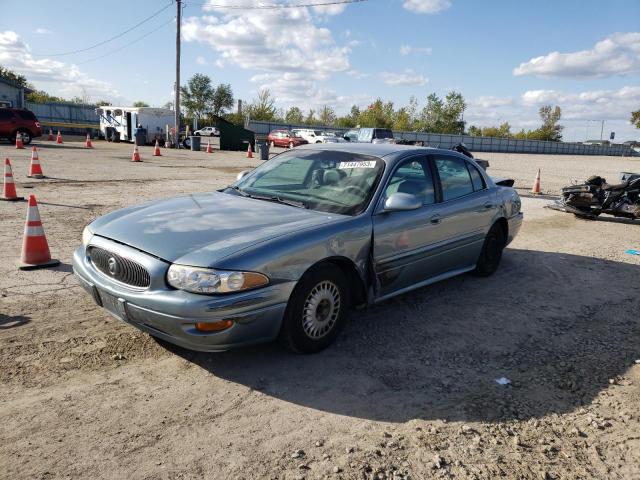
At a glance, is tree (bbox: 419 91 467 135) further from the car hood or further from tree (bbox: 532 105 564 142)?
the car hood

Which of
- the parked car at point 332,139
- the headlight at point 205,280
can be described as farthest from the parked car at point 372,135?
the headlight at point 205,280

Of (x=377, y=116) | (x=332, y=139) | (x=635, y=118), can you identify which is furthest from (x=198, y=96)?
(x=635, y=118)

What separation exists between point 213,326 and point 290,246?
28.3 inches

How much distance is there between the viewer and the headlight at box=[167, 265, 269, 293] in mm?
2996

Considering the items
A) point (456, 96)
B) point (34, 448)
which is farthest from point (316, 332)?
point (456, 96)

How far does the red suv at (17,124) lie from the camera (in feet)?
77.5

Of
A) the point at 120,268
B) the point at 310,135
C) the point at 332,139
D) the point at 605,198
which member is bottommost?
the point at 120,268

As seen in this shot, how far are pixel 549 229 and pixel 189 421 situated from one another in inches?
325

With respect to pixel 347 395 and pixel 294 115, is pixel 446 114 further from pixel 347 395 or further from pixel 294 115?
pixel 347 395

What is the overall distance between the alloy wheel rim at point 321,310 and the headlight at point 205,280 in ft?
1.92

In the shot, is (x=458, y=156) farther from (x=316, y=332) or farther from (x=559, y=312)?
(x=316, y=332)

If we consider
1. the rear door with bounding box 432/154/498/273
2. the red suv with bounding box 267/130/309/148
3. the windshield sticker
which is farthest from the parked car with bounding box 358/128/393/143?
the windshield sticker

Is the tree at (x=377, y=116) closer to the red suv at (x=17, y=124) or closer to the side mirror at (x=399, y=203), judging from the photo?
the red suv at (x=17, y=124)

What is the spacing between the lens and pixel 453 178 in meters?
5.05
